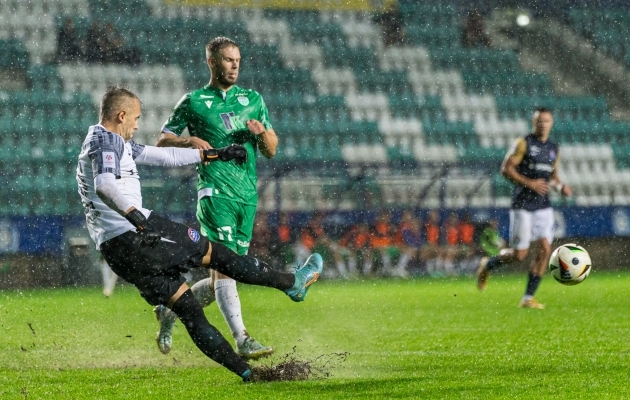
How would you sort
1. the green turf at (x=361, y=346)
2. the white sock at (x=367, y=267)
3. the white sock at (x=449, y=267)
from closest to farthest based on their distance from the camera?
the green turf at (x=361, y=346) < the white sock at (x=367, y=267) < the white sock at (x=449, y=267)

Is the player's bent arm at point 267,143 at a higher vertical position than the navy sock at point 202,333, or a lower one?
higher

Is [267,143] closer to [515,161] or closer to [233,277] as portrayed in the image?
[233,277]

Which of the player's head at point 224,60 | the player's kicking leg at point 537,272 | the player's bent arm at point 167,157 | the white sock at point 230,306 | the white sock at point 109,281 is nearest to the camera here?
the player's bent arm at point 167,157

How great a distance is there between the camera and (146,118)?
18.2 metres

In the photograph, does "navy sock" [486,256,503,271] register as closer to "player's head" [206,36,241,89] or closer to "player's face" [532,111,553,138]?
"player's face" [532,111,553,138]

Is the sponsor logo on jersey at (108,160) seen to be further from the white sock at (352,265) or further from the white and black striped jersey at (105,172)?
the white sock at (352,265)

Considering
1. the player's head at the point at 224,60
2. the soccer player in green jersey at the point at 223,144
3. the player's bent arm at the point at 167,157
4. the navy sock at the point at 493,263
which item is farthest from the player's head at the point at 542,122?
the player's bent arm at the point at 167,157

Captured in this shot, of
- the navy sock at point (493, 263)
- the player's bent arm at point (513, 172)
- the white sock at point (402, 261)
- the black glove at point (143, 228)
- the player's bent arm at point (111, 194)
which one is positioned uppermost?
the player's bent arm at point (111, 194)

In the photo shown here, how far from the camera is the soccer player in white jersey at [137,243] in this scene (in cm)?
505

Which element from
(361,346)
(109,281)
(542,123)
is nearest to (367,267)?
(109,281)

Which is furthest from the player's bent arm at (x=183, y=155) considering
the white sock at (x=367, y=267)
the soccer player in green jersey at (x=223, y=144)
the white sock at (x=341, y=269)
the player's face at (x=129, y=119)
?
the white sock at (x=367, y=267)

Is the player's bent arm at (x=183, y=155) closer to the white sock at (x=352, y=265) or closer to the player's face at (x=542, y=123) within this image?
the player's face at (x=542, y=123)

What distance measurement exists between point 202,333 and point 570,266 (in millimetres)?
4308

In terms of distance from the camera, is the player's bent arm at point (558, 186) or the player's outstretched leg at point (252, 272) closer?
the player's outstretched leg at point (252, 272)
